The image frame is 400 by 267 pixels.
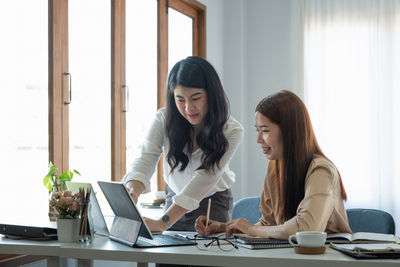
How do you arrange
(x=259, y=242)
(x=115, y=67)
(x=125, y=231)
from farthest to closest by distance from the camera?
(x=115, y=67)
(x=125, y=231)
(x=259, y=242)

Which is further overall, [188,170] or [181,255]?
[188,170]

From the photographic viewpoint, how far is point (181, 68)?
7.10 feet

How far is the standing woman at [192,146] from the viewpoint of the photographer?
212 centimetres

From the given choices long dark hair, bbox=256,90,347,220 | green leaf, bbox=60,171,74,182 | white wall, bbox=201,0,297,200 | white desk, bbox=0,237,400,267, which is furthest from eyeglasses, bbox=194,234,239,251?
white wall, bbox=201,0,297,200

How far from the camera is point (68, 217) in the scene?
1844mm

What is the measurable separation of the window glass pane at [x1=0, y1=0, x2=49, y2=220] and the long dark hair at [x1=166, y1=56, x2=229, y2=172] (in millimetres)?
796

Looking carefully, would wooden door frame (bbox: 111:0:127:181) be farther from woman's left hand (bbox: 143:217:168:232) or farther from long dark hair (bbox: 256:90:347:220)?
long dark hair (bbox: 256:90:347:220)

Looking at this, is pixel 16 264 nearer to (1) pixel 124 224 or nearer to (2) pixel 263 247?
(1) pixel 124 224

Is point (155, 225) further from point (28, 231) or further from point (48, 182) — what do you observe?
point (48, 182)

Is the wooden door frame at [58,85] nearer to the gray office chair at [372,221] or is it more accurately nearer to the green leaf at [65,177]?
the green leaf at [65,177]

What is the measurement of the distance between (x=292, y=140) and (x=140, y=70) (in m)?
2.11

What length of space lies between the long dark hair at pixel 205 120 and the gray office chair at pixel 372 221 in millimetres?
644

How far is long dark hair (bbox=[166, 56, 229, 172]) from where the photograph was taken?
214 cm

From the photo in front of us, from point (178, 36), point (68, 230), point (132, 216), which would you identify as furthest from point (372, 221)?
point (178, 36)
